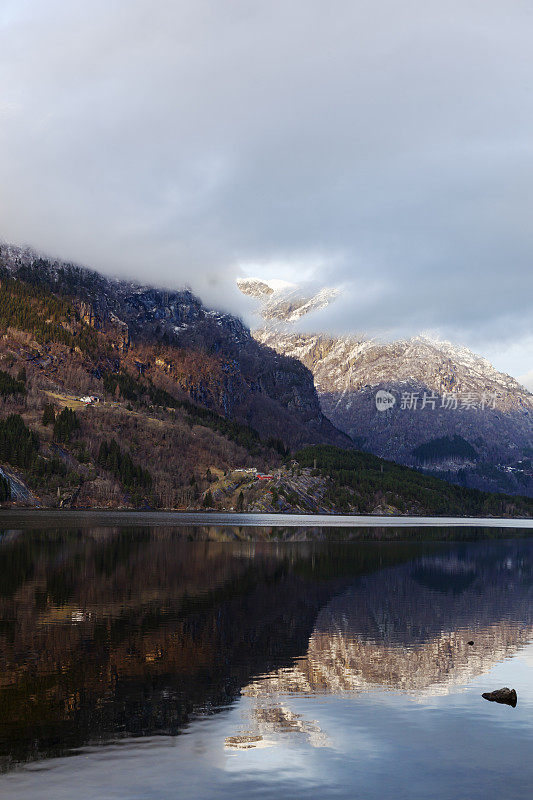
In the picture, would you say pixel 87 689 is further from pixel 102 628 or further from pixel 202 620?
pixel 202 620

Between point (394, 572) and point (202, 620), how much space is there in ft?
189

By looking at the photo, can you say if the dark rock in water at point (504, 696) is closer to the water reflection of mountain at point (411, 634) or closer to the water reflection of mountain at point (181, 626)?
the water reflection of mountain at point (411, 634)

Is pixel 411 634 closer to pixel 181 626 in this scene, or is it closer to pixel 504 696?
pixel 181 626

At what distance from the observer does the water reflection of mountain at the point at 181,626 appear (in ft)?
125

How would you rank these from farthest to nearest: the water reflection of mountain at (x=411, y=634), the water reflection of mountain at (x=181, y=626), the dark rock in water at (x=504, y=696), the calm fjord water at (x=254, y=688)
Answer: the water reflection of mountain at (x=411, y=634) → the dark rock in water at (x=504, y=696) → the water reflection of mountain at (x=181, y=626) → the calm fjord water at (x=254, y=688)

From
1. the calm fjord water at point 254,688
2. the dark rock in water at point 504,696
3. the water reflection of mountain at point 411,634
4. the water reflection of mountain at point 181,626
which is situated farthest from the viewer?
the water reflection of mountain at point 411,634

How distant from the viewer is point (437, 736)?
36906 millimetres

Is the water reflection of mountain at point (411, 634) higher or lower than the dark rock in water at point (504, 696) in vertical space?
lower

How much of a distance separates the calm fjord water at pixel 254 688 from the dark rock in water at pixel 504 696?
2.35 ft

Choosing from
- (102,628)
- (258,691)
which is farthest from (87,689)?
(102,628)

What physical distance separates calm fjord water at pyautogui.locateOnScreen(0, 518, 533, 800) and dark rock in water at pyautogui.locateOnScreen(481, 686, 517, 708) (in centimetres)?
72

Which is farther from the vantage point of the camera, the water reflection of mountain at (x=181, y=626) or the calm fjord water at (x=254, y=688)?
the water reflection of mountain at (x=181, y=626)

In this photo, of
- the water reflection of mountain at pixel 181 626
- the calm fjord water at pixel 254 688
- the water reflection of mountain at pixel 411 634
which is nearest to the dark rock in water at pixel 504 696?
the calm fjord water at pixel 254 688

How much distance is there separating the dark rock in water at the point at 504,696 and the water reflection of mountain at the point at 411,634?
11.0 feet
